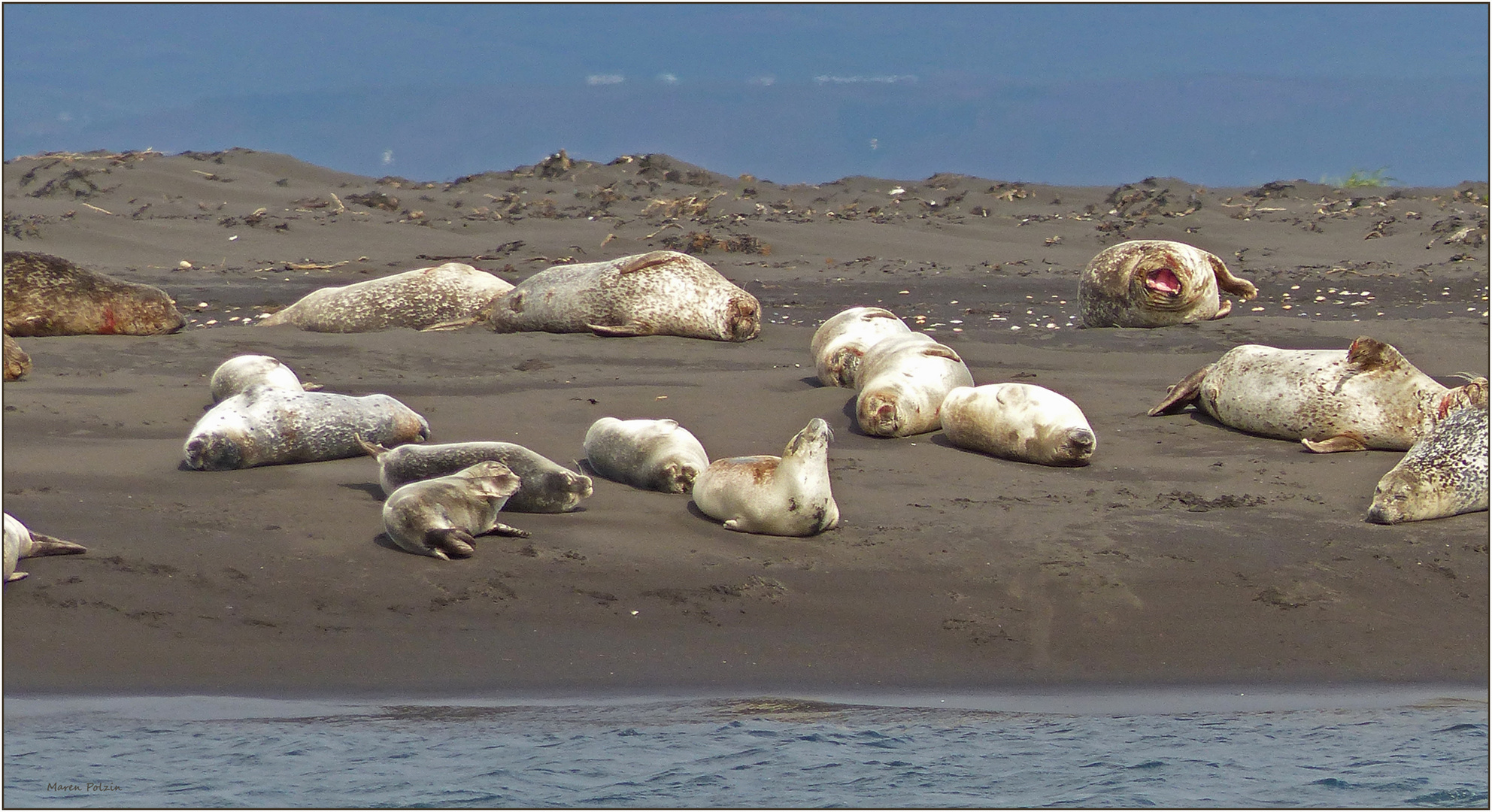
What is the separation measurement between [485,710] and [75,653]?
1233mm

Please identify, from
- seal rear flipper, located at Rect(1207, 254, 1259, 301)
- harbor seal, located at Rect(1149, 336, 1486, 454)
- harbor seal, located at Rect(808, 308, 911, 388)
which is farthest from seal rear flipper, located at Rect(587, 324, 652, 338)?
seal rear flipper, located at Rect(1207, 254, 1259, 301)

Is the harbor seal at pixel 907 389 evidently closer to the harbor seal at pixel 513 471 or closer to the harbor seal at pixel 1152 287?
the harbor seal at pixel 513 471

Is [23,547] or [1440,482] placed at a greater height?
[1440,482]

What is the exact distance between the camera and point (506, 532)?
16.5 ft

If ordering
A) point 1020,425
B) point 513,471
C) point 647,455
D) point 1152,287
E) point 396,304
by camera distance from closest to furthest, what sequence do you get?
1. point 513,471
2. point 647,455
3. point 1020,425
4. point 1152,287
5. point 396,304

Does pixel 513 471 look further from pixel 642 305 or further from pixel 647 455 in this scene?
pixel 642 305

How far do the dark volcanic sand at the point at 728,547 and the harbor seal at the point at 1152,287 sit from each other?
0.31 metres

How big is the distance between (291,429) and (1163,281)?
19.6 ft

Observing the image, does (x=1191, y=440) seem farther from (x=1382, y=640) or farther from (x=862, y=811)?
(x=862, y=811)

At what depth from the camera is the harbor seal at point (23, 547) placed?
176 inches

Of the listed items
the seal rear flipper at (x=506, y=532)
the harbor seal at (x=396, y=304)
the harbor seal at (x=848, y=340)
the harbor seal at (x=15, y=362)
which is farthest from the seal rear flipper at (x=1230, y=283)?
the harbor seal at (x=15, y=362)

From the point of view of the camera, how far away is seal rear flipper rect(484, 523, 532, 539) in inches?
197

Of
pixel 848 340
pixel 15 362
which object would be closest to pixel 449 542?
pixel 848 340

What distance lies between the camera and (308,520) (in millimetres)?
5121
